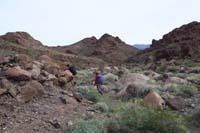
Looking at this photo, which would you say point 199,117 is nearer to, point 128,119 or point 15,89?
point 128,119

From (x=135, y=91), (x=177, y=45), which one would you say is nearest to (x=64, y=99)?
(x=135, y=91)

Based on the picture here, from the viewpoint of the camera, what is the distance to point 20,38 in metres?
82.2

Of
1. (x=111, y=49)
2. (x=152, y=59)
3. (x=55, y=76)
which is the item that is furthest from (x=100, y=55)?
(x=55, y=76)

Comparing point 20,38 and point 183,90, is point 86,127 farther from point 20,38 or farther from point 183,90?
point 20,38

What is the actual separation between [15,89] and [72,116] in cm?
168

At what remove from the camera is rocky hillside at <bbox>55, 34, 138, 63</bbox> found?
92062 millimetres

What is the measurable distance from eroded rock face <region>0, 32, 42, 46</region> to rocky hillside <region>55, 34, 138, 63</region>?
768cm

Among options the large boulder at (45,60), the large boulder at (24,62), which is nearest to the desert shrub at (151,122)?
the large boulder at (24,62)

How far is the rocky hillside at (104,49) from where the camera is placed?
92062 millimetres

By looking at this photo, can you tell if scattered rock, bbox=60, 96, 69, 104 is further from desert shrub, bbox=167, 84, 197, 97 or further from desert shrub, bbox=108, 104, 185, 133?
desert shrub, bbox=167, 84, 197, 97

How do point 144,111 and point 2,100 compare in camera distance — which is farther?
point 2,100

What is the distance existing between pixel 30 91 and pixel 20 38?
7184cm

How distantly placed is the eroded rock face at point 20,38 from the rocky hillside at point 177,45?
20713mm

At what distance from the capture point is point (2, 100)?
11.1m
